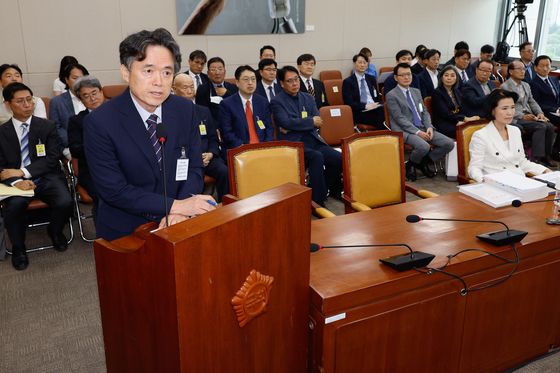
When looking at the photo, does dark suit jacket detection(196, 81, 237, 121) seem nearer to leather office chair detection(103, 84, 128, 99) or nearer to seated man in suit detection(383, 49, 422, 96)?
leather office chair detection(103, 84, 128, 99)

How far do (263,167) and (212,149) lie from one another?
1700mm

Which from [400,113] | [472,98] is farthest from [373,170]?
[472,98]

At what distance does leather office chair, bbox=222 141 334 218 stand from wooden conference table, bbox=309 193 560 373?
29.1 inches

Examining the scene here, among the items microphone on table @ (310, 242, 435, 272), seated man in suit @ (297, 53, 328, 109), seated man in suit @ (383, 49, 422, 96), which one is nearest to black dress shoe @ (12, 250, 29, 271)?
microphone on table @ (310, 242, 435, 272)

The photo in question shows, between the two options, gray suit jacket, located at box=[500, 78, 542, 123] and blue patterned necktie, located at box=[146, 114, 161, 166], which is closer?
blue patterned necktie, located at box=[146, 114, 161, 166]

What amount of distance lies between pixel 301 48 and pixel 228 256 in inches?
326

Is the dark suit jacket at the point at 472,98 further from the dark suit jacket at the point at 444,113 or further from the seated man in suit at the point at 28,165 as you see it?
the seated man in suit at the point at 28,165

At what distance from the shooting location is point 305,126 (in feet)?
16.3

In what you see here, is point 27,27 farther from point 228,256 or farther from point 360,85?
point 228,256

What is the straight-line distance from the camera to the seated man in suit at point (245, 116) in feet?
15.7

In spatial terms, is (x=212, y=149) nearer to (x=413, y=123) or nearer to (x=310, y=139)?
(x=310, y=139)

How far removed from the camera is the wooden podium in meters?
1.11

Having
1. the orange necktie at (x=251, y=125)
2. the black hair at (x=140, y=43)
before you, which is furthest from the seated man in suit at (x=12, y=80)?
the black hair at (x=140, y=43)

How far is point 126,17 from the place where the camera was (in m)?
7.36
